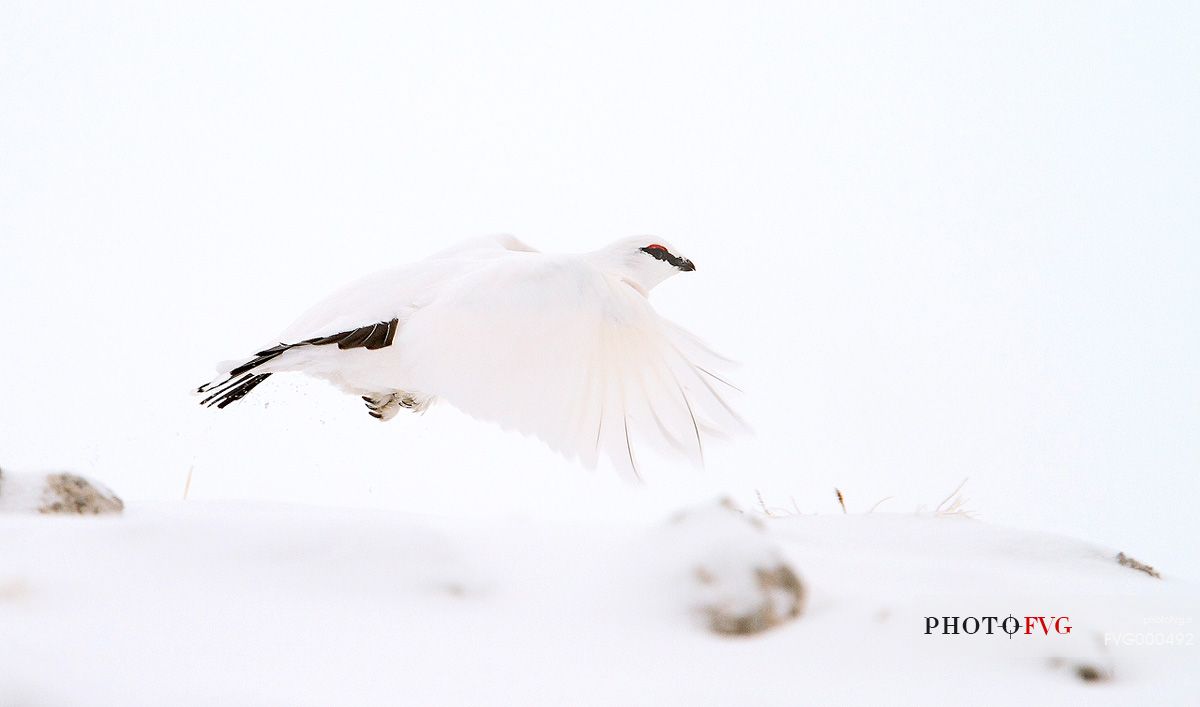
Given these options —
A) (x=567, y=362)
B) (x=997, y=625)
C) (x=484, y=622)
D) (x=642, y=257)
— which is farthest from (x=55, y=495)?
(x=642, y=257)

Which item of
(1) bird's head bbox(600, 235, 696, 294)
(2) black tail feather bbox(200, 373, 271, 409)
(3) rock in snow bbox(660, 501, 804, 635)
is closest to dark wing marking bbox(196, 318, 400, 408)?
(2) black tail feather bbox(200, 373, 271, 409)

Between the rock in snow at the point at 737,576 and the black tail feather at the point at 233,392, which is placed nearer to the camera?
the rock in snow at the point at 737,576

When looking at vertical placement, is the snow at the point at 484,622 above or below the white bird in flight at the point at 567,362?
below

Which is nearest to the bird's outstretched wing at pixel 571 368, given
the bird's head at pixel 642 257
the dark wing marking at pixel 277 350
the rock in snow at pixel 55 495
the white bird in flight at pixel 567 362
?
the white bird in flight at pixel 567 362

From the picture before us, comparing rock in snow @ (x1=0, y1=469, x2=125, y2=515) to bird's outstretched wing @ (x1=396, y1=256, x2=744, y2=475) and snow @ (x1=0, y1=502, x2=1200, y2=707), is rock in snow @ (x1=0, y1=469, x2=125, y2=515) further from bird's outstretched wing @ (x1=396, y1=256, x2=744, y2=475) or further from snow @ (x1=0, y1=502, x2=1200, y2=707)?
bird's outstretched wing @ (x1=396, y1=256, x2=744, y2=475)

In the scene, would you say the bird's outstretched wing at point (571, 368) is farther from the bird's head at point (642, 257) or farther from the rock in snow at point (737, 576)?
the bird's head at point (642, 257)

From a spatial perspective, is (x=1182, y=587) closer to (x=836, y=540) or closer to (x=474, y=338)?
(x=836, y=540)
